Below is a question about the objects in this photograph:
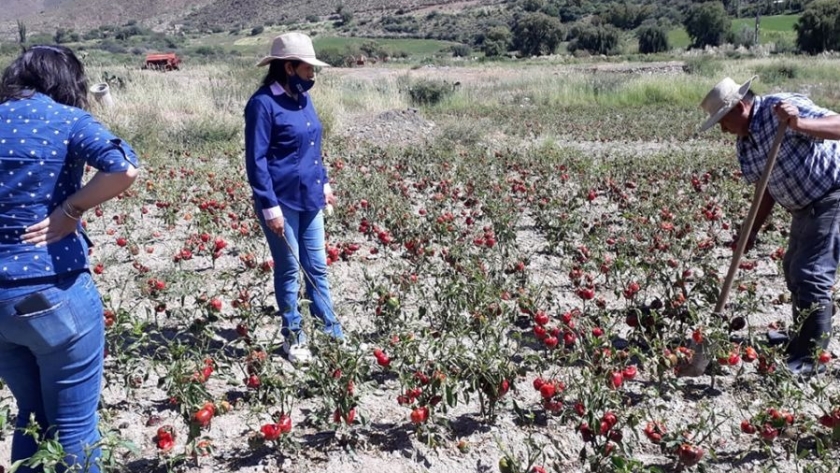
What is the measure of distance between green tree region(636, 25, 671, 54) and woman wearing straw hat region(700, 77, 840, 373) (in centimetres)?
5005

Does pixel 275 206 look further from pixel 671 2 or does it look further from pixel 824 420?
pixel 671 2

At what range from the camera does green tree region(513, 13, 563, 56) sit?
55000 millimetres

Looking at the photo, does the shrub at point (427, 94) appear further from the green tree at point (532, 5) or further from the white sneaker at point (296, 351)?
the green tree at point (532, 5)

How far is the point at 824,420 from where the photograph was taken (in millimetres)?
2730

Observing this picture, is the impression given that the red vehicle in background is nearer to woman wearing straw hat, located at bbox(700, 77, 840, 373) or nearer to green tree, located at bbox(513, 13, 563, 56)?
green tree, located at bbox(513, 13, 563, 56)

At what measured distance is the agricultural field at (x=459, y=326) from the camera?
292cm

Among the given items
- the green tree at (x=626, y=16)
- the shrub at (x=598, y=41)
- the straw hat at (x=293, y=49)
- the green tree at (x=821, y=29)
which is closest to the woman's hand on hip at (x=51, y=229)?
the straw hat at (x=293, y=49)

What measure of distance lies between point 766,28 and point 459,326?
58078 mm

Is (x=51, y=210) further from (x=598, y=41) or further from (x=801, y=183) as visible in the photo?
(x=598, y=41)

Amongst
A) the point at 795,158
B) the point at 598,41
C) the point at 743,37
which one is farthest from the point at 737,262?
the point at 598,41

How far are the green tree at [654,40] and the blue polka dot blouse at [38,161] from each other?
5227cm

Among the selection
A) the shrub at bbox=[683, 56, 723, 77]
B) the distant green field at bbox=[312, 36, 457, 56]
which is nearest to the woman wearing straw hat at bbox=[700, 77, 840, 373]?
the shrub at bbox=[683, 56, 723, 77]

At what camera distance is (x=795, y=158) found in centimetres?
352

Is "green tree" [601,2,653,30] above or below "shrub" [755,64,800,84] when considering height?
above
